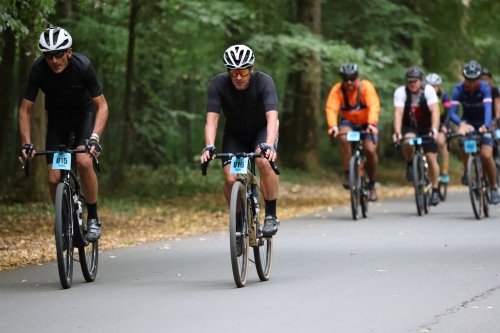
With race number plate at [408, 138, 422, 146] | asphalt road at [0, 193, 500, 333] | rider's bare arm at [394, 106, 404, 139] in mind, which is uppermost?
rider's bare arm at [394, 106, 404, 139]

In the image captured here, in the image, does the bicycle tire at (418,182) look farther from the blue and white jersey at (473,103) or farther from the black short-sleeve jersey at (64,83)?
the black short-sleeve jersey at (64,83)

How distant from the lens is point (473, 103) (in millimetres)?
16312

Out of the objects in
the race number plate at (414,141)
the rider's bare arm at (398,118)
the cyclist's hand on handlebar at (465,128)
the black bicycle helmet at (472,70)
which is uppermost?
the black bicycle helmet at (472,70)

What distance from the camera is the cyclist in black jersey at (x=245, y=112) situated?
8859 mm

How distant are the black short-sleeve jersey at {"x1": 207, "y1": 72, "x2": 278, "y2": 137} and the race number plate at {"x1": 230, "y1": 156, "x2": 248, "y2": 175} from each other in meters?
0.63

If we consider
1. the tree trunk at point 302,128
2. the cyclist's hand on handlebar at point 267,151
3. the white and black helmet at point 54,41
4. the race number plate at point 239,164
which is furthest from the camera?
the tree trunk at point 302,128

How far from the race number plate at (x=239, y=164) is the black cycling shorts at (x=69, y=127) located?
1495mm

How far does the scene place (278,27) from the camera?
22.7 metres

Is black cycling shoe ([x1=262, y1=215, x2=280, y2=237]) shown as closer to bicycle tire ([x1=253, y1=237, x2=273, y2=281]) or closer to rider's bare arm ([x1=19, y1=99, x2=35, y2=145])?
bicycle tire ([x1=253, y1=237, x2=273, y2=281])

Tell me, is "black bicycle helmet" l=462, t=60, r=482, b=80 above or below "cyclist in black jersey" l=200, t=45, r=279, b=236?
above

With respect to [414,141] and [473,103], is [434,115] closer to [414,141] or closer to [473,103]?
[414,141]

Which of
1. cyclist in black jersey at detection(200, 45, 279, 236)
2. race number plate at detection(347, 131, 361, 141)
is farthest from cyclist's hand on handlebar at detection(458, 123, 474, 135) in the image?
cyclist in black jersey at detection(200, 45, 279, 236)

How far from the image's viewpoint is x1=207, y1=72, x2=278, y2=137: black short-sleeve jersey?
356 inches

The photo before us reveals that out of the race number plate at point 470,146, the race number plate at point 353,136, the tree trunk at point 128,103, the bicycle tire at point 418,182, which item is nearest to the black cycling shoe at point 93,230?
the race number plate at point 353,136
